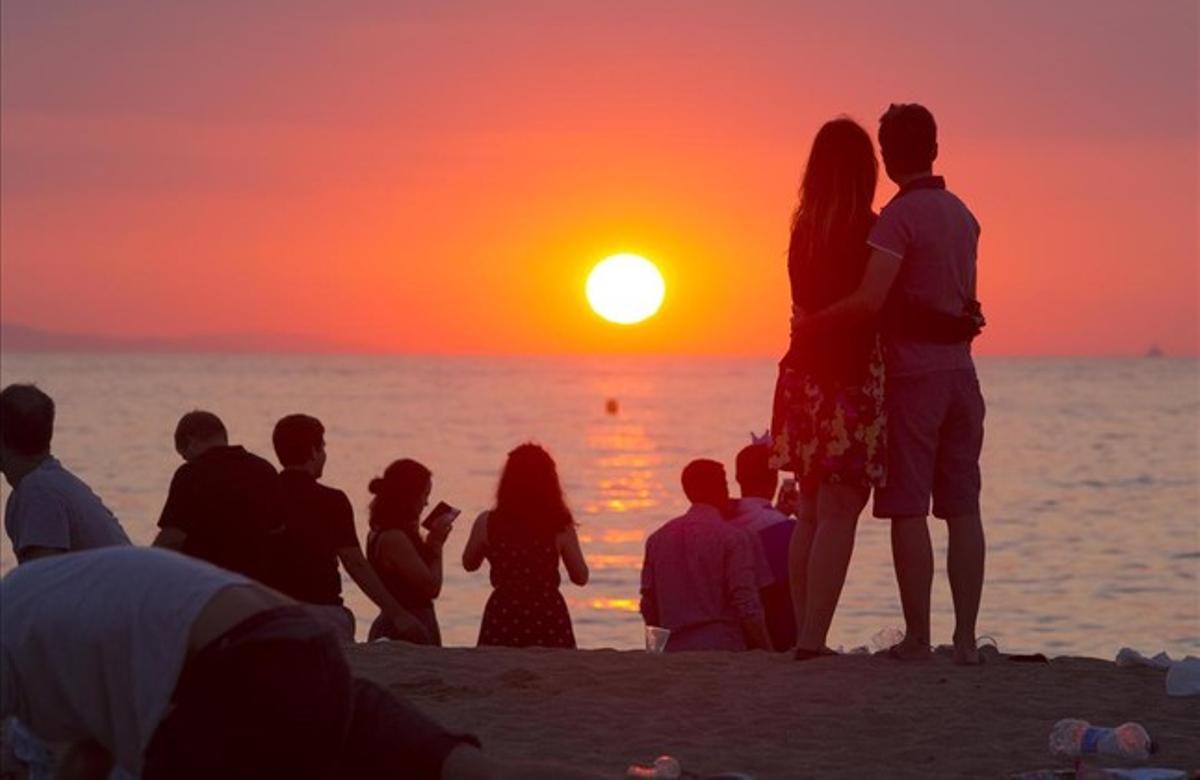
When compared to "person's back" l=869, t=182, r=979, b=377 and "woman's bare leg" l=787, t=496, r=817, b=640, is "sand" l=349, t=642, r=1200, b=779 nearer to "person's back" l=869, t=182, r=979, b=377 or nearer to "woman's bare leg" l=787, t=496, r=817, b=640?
"woman's bare leg" l=787, t=496, r=817, b=640

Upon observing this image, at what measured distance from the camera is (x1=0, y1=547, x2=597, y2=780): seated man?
184 inches

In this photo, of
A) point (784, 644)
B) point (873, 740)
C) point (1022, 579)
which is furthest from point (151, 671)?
point (1022, 579)

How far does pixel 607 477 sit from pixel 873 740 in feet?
131

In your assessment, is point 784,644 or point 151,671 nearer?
point 151,671

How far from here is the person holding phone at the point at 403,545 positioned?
10633 millimetres

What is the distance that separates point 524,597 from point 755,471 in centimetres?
131

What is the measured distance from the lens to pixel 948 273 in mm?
8523

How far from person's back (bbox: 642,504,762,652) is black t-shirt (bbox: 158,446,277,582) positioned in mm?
1858

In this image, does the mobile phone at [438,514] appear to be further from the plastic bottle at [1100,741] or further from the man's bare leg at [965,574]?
the plastic bottle at [1100,741]

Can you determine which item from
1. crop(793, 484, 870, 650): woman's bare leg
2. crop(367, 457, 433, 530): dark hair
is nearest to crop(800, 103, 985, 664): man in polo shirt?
crop(793, 484, 870, 650): woman's bare leg

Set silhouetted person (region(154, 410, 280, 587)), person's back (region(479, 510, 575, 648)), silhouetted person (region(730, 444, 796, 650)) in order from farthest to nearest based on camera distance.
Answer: person's back (region(479, 510, 575, 648)) < silhouetted person (region(730, 444, 796, 650)) < silhouetted person (region(154, 410, 280, 587))

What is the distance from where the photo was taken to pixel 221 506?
8.70 m

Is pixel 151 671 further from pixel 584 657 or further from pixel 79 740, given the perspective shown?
pixel 584 657

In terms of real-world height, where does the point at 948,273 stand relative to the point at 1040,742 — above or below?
above
